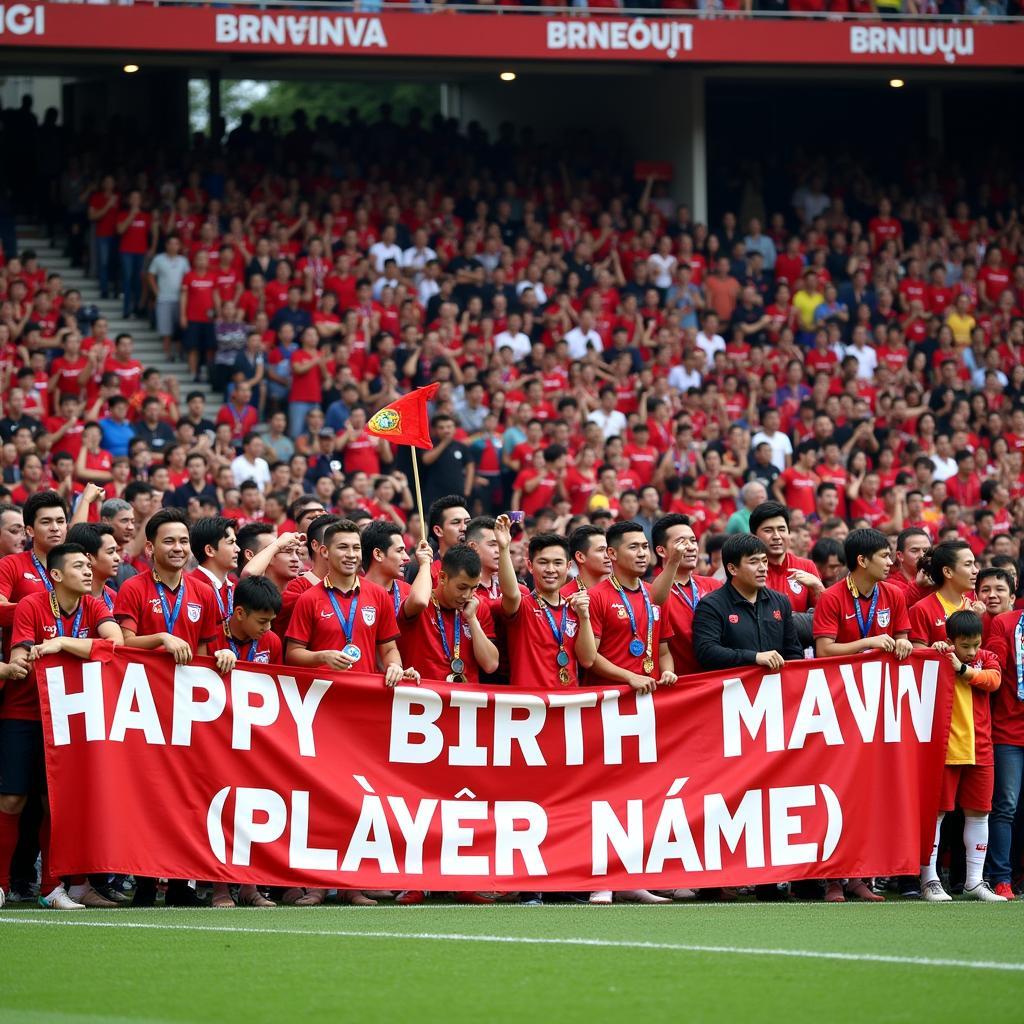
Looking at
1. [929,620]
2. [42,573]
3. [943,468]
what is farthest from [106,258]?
[929,620]

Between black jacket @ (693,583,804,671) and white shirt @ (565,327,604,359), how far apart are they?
11546 millimetres

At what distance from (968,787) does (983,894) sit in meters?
0.57

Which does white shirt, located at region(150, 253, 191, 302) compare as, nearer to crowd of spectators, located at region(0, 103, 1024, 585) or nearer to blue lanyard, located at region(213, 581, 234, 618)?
crowd of spectators, located at region(0, 103, 1024, 585)

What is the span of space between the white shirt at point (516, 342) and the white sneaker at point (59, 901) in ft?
40.7

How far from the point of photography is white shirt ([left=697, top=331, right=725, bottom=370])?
22413 millimetres

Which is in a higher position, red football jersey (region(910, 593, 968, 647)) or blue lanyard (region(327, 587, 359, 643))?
blue lanyard (region(327, 587, 359, 643))

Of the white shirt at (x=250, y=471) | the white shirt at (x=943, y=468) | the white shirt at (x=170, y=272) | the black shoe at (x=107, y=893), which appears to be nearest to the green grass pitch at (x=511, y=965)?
the black shoe at (x=107, y=893)

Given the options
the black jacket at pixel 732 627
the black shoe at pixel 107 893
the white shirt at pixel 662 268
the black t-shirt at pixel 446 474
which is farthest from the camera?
the white shirt at pixel 662 268

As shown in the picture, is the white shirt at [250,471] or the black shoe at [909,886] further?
the white shirt at [250,471]

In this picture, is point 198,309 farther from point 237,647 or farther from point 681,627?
point 681,627

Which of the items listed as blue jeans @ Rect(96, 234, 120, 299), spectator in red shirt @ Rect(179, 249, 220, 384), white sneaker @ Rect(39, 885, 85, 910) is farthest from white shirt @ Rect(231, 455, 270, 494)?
white sneaker @ Rect(39, 885, 85, 910)

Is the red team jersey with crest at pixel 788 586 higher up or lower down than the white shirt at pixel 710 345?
lower down

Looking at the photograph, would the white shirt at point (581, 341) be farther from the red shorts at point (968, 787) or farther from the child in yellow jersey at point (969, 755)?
the red shorts at point (968, 787)

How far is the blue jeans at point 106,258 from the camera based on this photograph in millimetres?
21781
